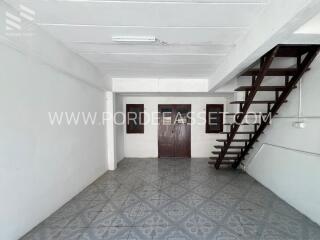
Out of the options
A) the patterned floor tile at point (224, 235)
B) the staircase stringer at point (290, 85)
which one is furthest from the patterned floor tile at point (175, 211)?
the staircase stringer at point (290, 85)

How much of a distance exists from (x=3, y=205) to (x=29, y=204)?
0.37 m

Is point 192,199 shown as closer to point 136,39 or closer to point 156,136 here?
point 136,39

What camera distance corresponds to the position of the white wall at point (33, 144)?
5.73 ft

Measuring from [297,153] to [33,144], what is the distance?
12.2 feet

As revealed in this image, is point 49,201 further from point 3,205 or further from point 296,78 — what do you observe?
point 296,78

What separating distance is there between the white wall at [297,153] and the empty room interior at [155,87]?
0.02 metres

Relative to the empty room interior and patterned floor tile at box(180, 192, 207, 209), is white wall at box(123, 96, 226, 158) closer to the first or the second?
the empty room interior

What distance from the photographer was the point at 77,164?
123 inches

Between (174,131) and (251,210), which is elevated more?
(174,131)

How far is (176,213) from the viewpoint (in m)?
2.56

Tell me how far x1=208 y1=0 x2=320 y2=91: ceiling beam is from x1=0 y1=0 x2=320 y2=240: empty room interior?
12 millimetres

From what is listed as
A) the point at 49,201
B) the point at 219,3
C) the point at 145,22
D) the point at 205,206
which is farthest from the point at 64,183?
the point at 219,3

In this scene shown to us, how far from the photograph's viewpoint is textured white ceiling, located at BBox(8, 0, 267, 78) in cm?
158

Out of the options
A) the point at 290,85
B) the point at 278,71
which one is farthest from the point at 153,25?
the point at 290,85
